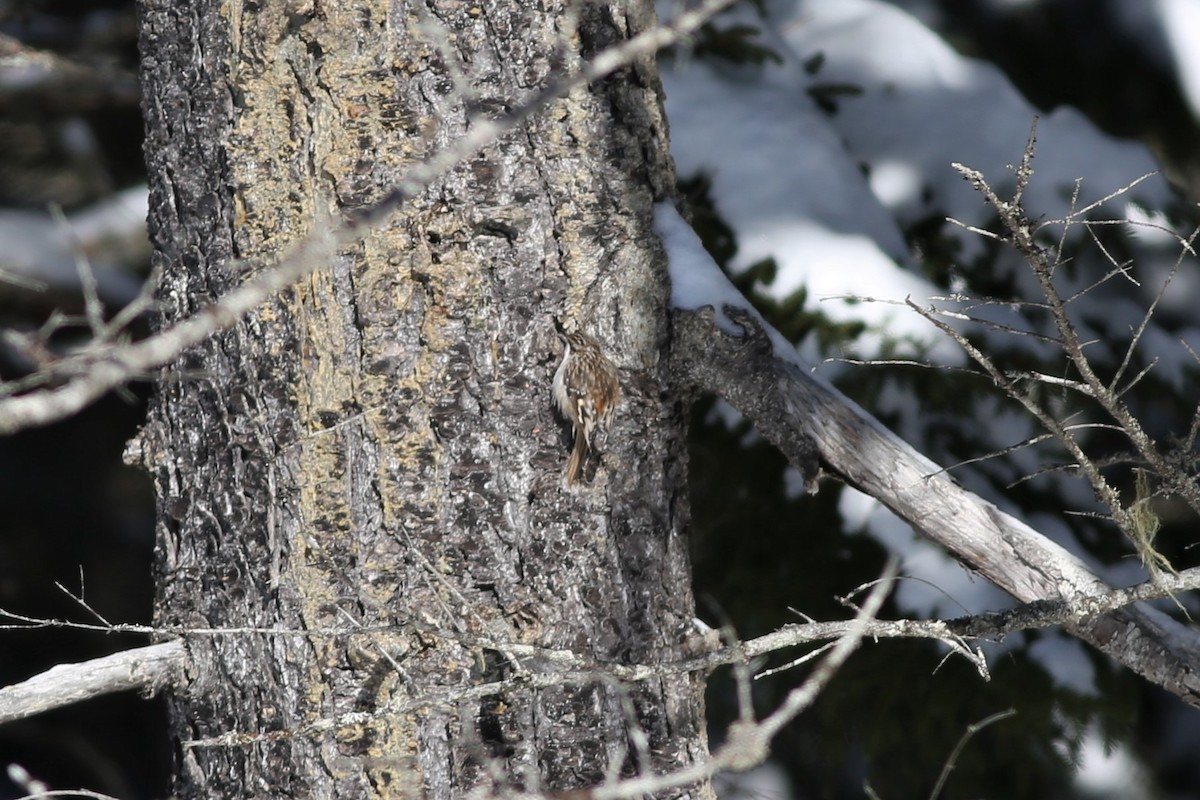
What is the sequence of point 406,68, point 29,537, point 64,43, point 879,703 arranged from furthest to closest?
point 29,537, point 64,43, point 879,703, point 406,68

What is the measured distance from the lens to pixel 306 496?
1694mm

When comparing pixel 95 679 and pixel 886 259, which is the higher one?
pixel 95 679

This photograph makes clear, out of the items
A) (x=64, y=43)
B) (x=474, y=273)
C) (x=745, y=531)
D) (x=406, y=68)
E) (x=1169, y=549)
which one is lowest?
(x=1169, y=549)

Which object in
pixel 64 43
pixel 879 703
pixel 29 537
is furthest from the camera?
pixel 29 537

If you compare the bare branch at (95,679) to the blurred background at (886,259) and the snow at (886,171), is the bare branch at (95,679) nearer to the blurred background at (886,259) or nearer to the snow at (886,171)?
the blurred background at (886,259)

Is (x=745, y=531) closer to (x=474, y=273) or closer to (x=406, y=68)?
(x=474, y=273)

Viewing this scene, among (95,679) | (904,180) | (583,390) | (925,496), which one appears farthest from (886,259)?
(95,679)

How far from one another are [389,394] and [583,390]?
31 cm

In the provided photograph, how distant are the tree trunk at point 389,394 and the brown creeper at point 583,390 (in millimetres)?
23

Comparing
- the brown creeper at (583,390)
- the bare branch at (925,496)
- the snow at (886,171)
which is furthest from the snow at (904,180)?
the brown creeper at (583,390)

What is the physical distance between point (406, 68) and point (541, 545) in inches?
31.5

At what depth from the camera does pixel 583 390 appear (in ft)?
5.65

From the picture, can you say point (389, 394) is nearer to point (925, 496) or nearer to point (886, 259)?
point (925, 496)

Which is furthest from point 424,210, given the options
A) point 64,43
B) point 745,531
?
point 64,43
